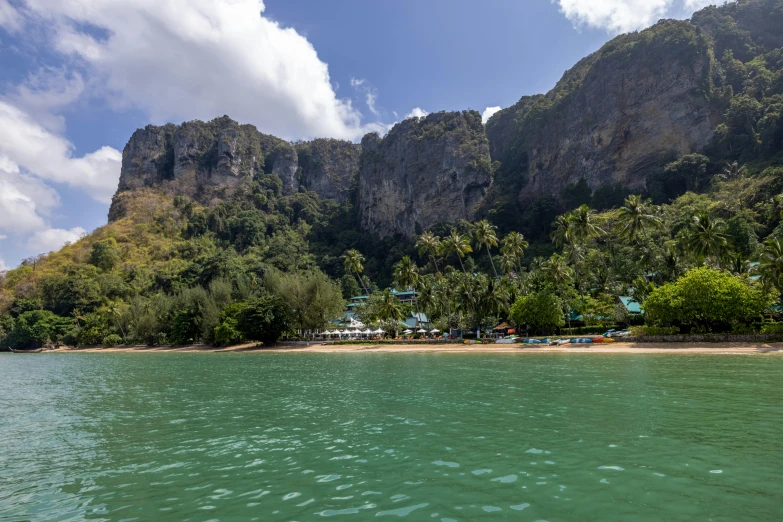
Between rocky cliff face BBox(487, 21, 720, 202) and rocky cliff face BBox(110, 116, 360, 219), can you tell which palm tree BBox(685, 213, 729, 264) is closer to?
rocky cliff face BBox(487, 21, 720, 202)

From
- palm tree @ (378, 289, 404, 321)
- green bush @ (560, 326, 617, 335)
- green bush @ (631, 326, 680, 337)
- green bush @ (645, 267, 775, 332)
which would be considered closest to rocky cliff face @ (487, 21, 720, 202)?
green bush @ (560, 326, 617, 335)

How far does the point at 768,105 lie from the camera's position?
112125mm

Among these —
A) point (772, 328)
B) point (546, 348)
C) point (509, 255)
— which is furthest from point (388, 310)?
point (772, 328)

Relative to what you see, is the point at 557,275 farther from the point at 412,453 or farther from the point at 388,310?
the point at 412,453

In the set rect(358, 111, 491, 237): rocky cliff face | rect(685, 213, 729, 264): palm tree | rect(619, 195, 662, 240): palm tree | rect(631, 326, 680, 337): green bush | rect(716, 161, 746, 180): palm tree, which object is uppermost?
rect(358, 111, 491, 237): rocky cliff face

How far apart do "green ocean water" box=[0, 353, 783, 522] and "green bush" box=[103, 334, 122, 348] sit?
292 ft

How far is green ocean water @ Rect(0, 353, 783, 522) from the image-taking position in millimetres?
9000

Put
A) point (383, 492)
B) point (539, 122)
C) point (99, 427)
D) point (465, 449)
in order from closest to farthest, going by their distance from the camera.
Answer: point (383, 492), point (465, 449), point (99, 427), point (539, 122)

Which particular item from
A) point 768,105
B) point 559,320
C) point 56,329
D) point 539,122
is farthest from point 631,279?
point 56,329

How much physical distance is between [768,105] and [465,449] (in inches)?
5581

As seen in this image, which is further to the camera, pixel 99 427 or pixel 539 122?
pixel 539 122

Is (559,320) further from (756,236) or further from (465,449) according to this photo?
(465,449)

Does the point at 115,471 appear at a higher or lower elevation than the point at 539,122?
lower

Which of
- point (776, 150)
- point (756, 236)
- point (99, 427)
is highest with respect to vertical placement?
point (776, 150)
